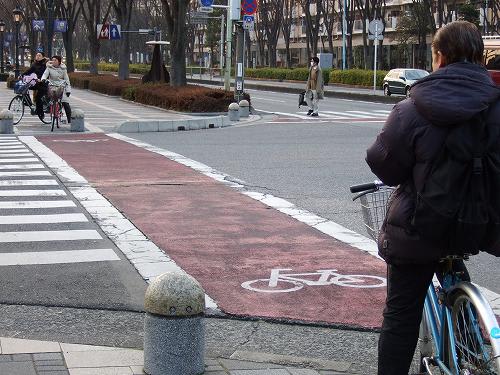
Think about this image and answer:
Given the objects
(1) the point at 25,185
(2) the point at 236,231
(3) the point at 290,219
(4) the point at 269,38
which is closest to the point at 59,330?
(2) the point at 236,231

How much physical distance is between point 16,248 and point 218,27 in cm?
7795

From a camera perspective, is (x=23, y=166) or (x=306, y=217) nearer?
(x=306, y=217)

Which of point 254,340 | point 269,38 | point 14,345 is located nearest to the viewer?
point 14,345

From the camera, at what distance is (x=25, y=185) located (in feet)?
39.2

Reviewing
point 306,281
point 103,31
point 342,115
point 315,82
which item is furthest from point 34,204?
point 103,31

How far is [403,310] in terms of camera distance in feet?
12.3

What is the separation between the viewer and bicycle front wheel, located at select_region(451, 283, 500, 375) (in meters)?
3.32

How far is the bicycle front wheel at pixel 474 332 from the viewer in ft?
10.9

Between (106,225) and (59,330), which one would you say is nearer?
(59,330)

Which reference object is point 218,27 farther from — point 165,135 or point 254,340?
point 254,340

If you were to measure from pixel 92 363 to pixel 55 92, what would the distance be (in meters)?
17.2

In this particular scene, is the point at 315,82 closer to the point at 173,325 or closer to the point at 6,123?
the point at 6,123

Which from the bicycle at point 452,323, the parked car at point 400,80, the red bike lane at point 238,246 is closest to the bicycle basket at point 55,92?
the red bike lane at point 238,246

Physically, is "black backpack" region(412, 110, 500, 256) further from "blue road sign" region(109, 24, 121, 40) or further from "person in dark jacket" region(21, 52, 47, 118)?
"blue road sign" region(109, 24, 121, 40)
